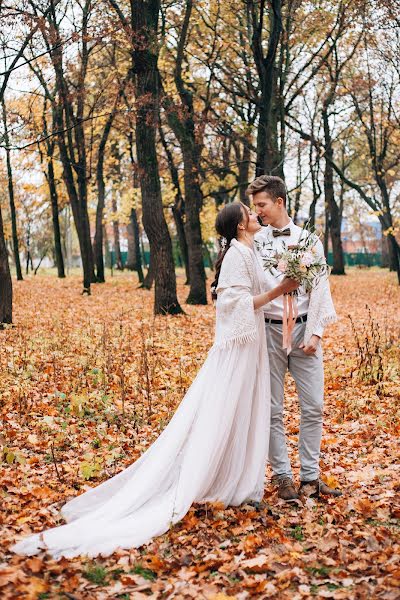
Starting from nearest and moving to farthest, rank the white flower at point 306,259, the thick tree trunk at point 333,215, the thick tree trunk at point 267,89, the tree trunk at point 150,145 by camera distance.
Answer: the white flower at point 306,259 < the tree trunk at point 150,145 < the thick tree trunk at point 267,89 < the thick tree trunk at point 333,215

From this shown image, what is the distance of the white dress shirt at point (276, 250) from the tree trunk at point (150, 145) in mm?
10045

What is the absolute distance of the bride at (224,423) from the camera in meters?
5.11

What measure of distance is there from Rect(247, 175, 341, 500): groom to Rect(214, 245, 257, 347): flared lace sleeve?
230 mm

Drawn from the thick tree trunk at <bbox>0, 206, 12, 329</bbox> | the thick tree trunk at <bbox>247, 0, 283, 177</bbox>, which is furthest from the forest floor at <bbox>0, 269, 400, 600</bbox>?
the thick tree trunk at <bbox>247, 0, 283, 177</bbox>

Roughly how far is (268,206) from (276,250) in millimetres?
372

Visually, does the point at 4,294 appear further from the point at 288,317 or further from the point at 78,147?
the point at 78,147

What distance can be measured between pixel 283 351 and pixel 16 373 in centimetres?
498

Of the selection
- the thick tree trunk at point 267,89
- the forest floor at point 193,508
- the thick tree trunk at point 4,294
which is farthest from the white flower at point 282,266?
the thick tree trunk at point 267,89

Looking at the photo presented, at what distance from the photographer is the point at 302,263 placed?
5.00m

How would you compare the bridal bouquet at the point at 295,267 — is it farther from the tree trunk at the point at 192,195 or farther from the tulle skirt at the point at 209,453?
the tree trunk at the point at 192,195

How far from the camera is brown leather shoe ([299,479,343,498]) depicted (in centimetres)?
548

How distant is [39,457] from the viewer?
6.59 meters

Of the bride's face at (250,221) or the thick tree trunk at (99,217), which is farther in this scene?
the thick tree trunk at (99,217)

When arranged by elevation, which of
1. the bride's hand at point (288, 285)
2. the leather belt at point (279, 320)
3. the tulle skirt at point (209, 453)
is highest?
the bride's hand at point (288, 285)
